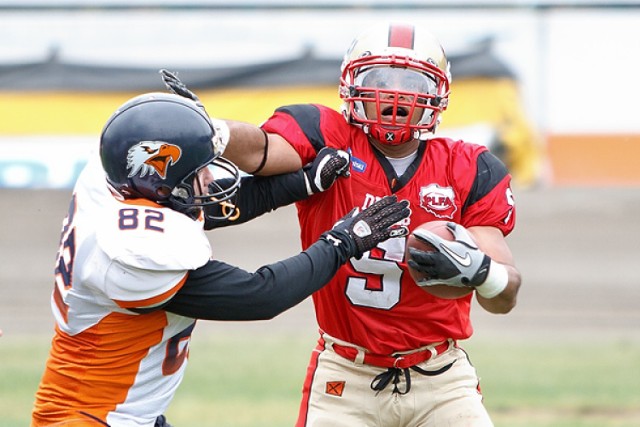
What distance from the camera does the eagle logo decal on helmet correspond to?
12.5 feet

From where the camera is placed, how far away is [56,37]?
13133 millimetres

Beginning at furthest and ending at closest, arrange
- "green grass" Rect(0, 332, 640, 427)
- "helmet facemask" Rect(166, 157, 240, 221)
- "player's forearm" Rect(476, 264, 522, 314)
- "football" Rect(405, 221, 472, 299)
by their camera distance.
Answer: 1. "green grass" Rect(0, 332, 640, 427)
2. "player's forearm" Rect(476, 264, 522, 314)
3. "football" Rect(405, 221, 472, 299)
4. "helmet facemask" Rect(166, 157, 240, 221)

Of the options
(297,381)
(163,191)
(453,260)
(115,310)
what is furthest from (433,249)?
(297,381)

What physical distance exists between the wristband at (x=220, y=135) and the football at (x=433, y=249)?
813mm

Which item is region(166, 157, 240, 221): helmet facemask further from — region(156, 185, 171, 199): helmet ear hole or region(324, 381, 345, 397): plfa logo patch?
region(324, 381, 345, 397): plfa logo patch

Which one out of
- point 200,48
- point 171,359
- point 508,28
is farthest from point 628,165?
point 171,359

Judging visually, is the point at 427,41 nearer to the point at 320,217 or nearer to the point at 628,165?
the point at 320,217

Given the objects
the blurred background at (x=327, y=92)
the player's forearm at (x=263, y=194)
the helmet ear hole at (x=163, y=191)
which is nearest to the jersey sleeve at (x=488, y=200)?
the player's forearm at (x=263, y=194)

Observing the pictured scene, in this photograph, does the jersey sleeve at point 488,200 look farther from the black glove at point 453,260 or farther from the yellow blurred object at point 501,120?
the yellow blurred object at point 501,120

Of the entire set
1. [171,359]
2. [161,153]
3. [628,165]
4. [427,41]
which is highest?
[628,165]

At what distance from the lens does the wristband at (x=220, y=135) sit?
400cm

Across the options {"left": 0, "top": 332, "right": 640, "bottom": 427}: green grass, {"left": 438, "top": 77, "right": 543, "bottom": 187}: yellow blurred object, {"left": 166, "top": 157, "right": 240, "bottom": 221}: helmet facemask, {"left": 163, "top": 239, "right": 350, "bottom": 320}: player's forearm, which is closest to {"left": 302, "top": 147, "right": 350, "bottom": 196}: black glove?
{"left": 166, "top": 157, "right": 240, "bottom": 221}: helmet facemask

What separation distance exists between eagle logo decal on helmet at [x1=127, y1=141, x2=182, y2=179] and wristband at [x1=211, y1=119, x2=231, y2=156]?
19 cm

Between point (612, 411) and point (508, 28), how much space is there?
6.19 meters
